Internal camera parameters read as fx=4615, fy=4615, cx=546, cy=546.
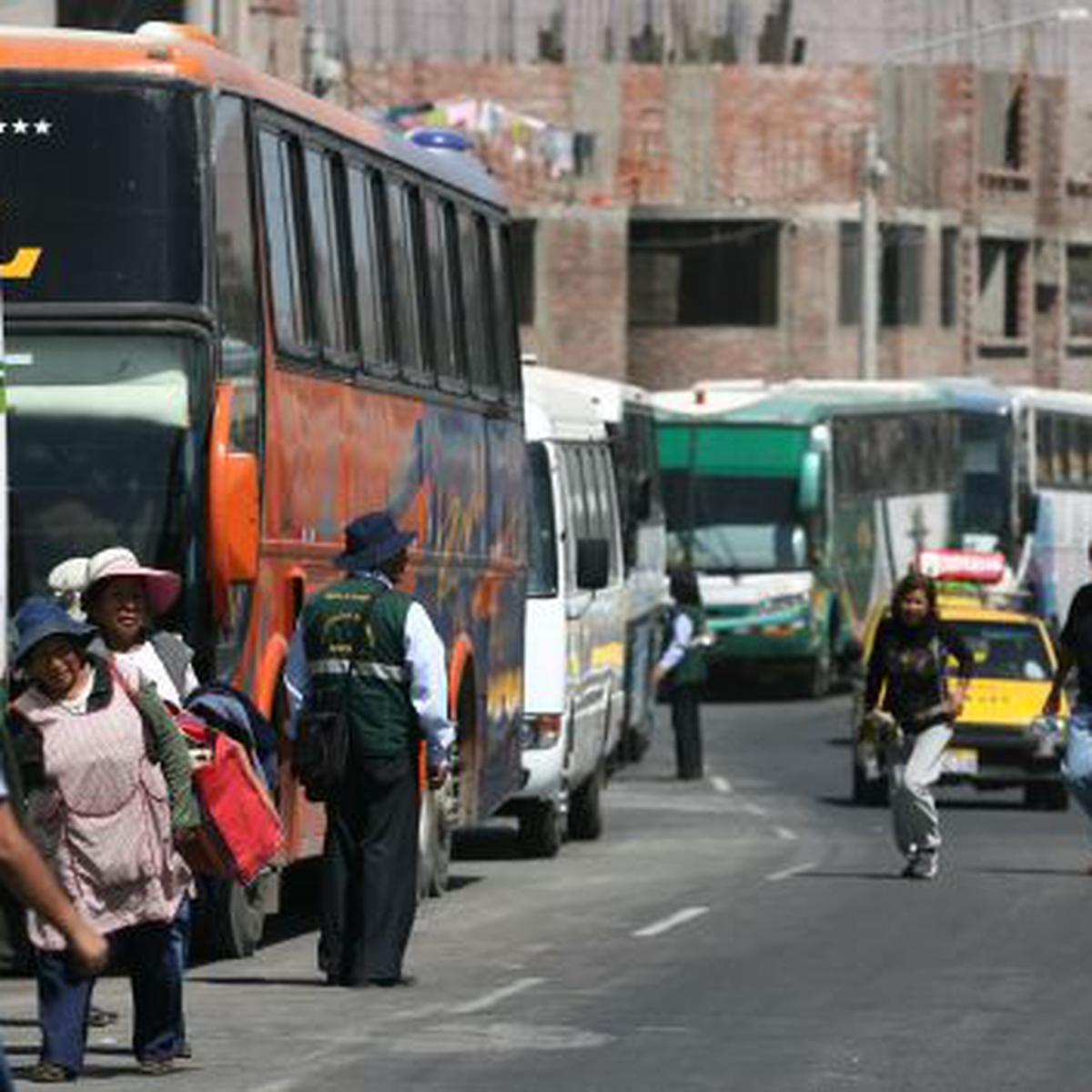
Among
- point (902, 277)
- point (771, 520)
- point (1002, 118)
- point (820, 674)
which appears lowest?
point (820, 674)

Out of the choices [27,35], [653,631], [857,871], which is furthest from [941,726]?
[653,631]

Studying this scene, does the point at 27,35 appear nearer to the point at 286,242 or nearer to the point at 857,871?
the point at 286,242

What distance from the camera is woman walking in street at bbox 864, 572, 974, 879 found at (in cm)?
2547

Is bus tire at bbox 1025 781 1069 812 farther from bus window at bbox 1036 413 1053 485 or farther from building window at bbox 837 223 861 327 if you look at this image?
building window at bbox 837 223 861 327

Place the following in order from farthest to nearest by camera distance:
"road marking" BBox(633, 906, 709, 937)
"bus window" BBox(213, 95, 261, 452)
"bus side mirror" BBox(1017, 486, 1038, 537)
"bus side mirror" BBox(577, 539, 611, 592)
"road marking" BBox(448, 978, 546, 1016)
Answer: "bus side mirror" BBox(1017, 486, 1038, 537) < "bus side mirror" BBox(577, 539, 611, 592) < "road marking" BBox(633, 906, 709, 937) < "bus window" BBox(213, 95, 261, 452) < "road marking" BBox(448, 978, 546, 1016)

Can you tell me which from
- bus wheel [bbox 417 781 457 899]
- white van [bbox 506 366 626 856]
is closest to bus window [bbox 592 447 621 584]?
white van [bbox 506 366 626 856]

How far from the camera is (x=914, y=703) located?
25703mm

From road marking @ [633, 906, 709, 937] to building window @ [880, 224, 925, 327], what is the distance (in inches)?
2575

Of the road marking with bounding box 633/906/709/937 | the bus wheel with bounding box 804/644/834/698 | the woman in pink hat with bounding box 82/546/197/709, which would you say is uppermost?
the woman in pink hat with bounding box 82/546/197/709

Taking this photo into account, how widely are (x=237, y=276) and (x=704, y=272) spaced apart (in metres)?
68.5

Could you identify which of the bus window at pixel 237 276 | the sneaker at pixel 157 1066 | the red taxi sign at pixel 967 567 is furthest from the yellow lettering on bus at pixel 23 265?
the red taxi sign at pixel 967 567

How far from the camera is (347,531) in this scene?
18.2 metres

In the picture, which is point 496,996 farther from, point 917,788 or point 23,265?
point 917,788

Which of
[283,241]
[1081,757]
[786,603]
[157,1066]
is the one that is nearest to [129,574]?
[157,1066]
